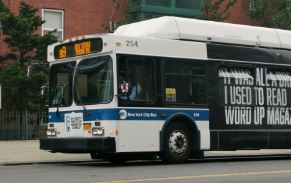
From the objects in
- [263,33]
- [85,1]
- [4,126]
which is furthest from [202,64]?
[85,1]

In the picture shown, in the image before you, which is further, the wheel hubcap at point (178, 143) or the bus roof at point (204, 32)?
the bus roof at point (204, 32)

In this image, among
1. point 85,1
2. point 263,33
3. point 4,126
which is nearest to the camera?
point 263,33

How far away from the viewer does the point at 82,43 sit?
51.6 ft

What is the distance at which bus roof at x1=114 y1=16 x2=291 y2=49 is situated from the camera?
1619 cm

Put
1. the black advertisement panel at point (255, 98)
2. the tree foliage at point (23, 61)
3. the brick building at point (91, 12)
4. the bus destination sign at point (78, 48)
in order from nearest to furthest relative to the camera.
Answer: the bus destination sign at point (78, 48) < the black advertisement panel at point (255, 98) < the tree foliage at point (23, 61) < the brick building at point (91, 12)

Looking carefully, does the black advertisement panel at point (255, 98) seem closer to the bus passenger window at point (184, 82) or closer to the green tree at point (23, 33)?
the bus passenger window at point (184, 82)

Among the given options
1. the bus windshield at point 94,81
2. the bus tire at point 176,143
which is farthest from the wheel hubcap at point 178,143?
the bus windshield at point 94,81

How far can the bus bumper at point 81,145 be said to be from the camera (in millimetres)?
14578

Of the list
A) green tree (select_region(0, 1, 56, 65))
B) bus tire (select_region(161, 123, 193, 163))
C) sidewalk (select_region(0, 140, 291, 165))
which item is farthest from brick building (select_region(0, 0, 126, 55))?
bus tire (select_region(161, 123, 193, 163))

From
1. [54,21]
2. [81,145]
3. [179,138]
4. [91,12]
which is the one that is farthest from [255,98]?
Answer: [91,12]

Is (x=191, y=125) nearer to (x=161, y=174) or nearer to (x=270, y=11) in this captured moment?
(x=161, y=174)

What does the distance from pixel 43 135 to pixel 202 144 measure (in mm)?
12809

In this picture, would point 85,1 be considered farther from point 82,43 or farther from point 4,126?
point 82,43

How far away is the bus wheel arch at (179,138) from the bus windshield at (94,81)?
1670 millimetres
